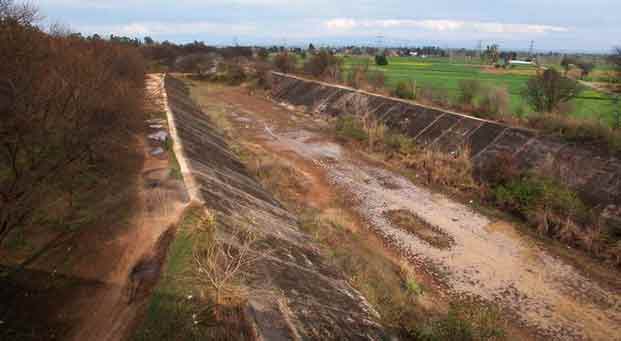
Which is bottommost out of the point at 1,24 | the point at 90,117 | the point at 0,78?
the point at 90,117

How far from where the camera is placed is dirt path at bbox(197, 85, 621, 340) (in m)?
8.31

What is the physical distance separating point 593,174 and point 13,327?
1794 centimetres

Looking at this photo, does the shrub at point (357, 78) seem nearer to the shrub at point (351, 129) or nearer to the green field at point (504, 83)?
the green field at point (504, 83)

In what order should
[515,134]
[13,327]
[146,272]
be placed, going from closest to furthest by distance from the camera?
[13,327], [146,272], [515,134]

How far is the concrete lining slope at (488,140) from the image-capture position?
13250 mm

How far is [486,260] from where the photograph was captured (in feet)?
34.8

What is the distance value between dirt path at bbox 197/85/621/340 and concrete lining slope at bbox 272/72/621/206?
12.8 ft

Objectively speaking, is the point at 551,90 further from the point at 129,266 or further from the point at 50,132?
the point at 50,132

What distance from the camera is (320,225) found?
37.7 feet

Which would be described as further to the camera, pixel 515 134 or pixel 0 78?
pixel 515 134

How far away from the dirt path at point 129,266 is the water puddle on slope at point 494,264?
717cm

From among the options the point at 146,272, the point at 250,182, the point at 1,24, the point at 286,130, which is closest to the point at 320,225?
the point at 250,182

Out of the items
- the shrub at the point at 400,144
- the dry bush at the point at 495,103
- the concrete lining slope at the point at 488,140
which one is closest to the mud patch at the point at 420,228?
the concrete lining slope at the point at 488,140

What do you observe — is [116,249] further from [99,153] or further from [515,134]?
[515,134]
